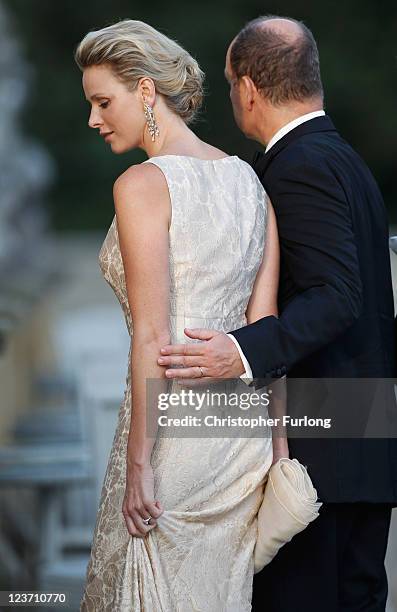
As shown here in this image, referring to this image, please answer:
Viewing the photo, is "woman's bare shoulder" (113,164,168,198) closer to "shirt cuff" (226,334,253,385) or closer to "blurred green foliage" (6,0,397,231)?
"shirt cuff" (226,334,253,385)

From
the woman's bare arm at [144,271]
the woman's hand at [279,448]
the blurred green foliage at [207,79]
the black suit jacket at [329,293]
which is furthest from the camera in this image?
the blurred green foliage at [207,79]

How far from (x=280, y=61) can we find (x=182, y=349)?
1.97 ft

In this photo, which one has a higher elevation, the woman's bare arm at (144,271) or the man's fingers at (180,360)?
the woman's bare arm at (144,271)

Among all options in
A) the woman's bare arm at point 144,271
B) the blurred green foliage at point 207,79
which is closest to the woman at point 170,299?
the woman's bare arm at point 144,271

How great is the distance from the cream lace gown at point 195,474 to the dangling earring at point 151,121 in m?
0.10

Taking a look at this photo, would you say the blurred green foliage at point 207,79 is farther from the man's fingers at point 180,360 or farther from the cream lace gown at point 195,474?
the man's fingers at point 180,360

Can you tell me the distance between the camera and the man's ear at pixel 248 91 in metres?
2.35

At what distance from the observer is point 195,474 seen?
2.11 meters

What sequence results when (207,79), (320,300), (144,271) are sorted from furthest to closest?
(207,79) < (320,300) < (144,271)

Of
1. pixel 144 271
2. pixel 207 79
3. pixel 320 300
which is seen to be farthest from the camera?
pixel 207 79

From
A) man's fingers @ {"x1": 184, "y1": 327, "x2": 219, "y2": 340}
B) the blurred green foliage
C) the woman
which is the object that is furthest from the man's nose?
the blurred green foliage

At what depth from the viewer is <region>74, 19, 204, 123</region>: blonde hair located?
7.08 ft

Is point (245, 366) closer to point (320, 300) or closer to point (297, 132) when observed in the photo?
point (320, 300)

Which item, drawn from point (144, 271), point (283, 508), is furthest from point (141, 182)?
point (283, 508)
